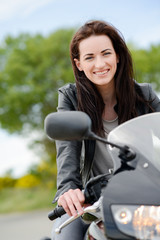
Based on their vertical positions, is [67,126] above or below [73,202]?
above

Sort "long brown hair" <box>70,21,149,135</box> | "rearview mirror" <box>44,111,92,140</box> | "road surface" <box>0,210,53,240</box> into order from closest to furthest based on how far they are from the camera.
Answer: "rearview mirror" <box>44,111,92,140</box>
"long brown hair" <box>70,21,149,135</box>
"road surface" <box>0,210,53,240</box>

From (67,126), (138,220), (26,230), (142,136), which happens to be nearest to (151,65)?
(26,230)

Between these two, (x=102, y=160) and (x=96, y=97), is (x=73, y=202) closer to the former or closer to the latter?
(x=102, y=160)

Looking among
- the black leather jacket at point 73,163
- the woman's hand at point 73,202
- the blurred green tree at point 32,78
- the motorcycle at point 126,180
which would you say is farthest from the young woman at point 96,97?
the blurred green tree at point 32,78

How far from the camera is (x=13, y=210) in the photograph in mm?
13789

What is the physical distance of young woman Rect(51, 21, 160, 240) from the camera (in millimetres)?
1876

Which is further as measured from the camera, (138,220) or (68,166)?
(68,166)

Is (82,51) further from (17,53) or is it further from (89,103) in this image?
(17,53)

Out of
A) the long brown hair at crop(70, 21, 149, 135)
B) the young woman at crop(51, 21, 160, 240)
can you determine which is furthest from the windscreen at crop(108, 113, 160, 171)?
the long brown hair at crop(70, 21, 149, 135)

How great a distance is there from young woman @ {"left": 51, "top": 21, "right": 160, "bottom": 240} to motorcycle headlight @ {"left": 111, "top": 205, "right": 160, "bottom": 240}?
0.58m

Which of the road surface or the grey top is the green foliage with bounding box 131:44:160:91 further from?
the grey top

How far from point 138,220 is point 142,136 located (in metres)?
0.38

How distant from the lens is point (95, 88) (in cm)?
224

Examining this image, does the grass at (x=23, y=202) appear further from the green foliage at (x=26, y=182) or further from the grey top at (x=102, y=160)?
the grey top at (x=102, y=160)
